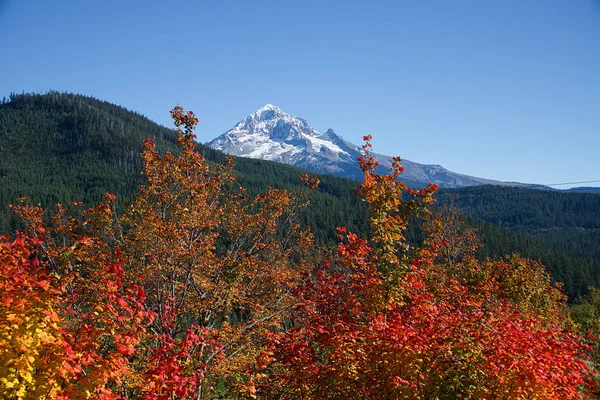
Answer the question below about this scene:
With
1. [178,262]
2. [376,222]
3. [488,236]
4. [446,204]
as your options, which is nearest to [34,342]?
[178,262]

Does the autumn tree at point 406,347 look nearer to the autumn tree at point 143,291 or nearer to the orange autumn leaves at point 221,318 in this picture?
the orange autumn leaves at point 221,318

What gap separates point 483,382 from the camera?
298 inches

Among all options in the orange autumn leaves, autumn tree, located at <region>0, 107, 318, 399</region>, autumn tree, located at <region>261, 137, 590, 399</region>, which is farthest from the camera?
autumn tree, located at <region>261, 137, 590, 399</region>

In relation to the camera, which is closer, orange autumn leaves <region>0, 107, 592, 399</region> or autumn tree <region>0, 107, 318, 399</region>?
autumn tree <region>0, 107, 318, 399</region>

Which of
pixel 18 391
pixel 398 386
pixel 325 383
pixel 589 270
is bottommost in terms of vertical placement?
pixel 589 270

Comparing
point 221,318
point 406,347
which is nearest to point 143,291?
point 406,347

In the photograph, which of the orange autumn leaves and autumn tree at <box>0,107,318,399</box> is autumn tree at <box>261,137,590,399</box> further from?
autumn tree at <box>0,107,318,399</box>

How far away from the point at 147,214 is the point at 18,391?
6.37 m

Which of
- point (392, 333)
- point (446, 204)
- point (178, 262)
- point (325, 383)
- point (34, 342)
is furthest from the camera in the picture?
point (446, 204)

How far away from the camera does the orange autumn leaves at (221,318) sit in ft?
19.6

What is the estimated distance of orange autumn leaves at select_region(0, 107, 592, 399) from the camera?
19.6 ft

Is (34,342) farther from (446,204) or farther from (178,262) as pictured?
(446,204)

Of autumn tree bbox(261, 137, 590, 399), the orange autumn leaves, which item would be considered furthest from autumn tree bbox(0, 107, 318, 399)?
autumn tree bbox(261, 137, 590, 399)

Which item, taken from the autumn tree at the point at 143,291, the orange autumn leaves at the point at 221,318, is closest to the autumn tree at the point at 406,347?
the orange autumn leaves at the point at 221,318
